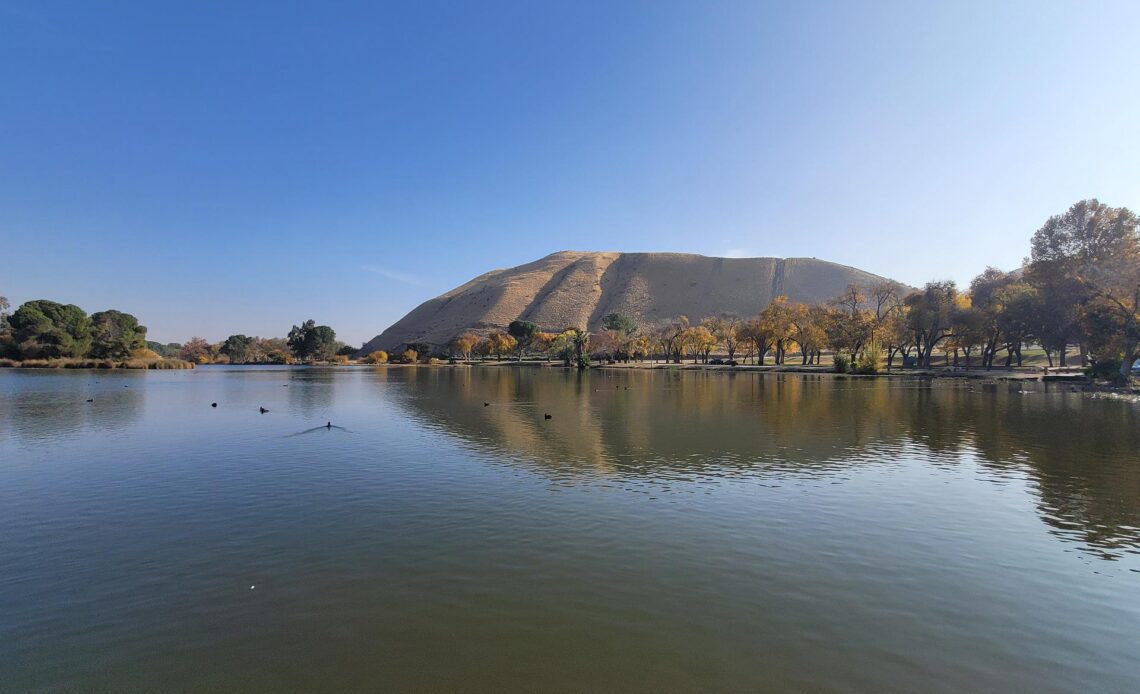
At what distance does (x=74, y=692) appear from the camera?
753 cm

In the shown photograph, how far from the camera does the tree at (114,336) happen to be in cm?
12206

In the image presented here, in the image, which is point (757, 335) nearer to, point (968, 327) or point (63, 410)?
point (968, 327)

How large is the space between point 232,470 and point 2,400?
42.4m

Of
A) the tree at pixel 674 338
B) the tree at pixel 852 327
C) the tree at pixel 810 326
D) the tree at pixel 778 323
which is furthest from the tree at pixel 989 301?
the tree at pixel 674 338

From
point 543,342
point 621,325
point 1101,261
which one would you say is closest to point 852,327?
point 1101,261

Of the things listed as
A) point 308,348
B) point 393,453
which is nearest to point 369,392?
point 393,453

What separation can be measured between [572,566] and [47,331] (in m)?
150

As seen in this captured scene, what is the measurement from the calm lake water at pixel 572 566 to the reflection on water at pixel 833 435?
0.27 meters

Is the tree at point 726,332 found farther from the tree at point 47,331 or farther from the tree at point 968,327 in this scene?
the tree at point 47,331

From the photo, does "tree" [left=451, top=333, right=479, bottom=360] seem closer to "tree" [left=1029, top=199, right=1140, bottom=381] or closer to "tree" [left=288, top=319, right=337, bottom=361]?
"tree" [left=288, top=319, right=337, bottom=361]

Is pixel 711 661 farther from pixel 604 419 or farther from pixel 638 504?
pixel 604 419

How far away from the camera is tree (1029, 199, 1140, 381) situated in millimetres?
56281

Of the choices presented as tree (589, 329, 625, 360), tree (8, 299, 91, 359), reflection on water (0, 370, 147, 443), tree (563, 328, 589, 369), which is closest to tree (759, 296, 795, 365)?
tree (589, 329, 625, 360)

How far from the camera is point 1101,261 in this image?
2404 inches
